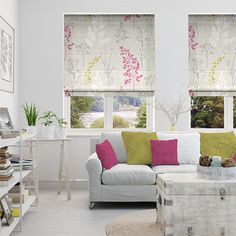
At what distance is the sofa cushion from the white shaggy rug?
1.04m

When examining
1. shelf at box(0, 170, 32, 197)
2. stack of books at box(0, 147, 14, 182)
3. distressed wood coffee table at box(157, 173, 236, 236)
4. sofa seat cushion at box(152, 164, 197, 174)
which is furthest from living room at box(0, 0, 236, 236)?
distressed wood coffee table at box(157, 173, 236, 236)

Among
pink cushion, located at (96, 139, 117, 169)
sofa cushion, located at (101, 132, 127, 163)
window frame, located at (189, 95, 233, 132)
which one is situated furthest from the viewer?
window frame, located at (189, 95, 233, 132)

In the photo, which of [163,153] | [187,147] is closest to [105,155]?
[163,153]

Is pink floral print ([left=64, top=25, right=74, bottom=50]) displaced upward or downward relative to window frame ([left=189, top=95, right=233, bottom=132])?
upward

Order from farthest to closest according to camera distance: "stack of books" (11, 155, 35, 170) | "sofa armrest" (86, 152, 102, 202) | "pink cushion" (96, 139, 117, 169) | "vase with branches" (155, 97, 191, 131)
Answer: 1. "vase with branches" (155, 97, 191, 131)
2. "pink cushion" (96, 139, 117, 169)
3. "sofa armrest" (86, 152, 102, 202)
4. "stack of books" (11, 155, 35, 170)

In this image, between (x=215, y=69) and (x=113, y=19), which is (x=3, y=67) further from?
(x=215, y=69)

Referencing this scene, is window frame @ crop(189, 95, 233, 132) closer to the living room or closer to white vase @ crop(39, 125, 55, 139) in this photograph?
the living room

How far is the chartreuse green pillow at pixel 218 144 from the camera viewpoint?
5832mm

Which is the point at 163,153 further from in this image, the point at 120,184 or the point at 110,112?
the point at 110,112

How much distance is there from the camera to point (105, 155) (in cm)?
543

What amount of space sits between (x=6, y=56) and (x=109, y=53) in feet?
5.43

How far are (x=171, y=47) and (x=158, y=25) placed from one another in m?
0.36

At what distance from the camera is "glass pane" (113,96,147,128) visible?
6895 millimetres

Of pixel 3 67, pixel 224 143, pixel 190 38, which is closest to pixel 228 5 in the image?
pixel 190 38
